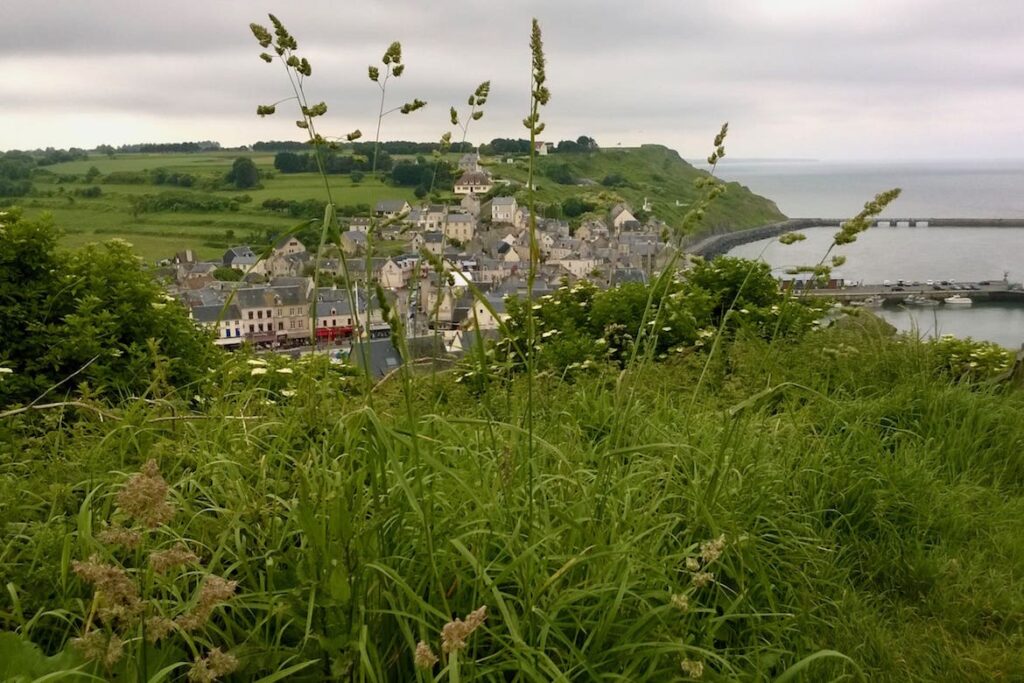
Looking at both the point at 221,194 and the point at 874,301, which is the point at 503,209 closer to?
the point at 221,194

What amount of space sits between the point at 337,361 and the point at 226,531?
3150 millimetres

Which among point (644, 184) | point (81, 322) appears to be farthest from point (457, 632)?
point (644, 184)

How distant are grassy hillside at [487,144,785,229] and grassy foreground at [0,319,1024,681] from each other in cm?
86

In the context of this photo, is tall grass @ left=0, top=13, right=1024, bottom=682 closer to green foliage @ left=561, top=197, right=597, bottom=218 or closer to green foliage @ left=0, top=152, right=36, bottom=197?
green foliage @ left=561, top=197, right=597, bottom=218

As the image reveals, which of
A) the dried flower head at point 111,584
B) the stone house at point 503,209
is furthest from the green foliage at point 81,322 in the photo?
the dried flower head at point 111,584

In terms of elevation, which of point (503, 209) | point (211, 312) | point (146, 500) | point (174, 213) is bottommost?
point (211, 312)

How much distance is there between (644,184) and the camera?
9.33 meters

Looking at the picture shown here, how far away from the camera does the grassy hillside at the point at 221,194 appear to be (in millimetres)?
2715

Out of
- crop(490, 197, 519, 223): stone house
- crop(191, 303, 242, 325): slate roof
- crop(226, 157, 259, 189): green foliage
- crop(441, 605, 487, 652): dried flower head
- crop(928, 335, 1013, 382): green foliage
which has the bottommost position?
crop(191, 303, 242, 325): slate roof

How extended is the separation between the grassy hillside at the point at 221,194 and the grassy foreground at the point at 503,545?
28.7 inches

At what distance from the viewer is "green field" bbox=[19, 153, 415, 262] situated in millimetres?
Answer: 2510

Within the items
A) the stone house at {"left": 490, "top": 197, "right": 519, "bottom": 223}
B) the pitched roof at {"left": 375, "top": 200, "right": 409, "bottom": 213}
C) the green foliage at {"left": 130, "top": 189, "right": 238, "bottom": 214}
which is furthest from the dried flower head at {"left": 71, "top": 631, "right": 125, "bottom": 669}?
the green foliage at {"left": 130, "top": 189, "right": 238, "bottom": 214}

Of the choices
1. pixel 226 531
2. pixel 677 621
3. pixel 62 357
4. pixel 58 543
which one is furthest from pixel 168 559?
pixel 62 357

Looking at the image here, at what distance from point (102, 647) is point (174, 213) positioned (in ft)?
16.2
